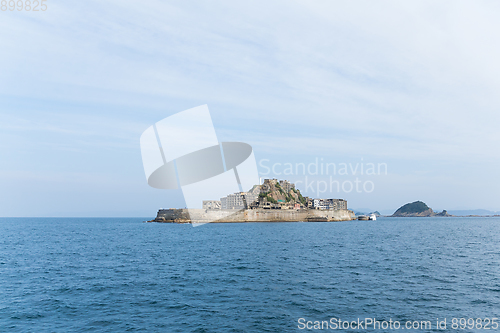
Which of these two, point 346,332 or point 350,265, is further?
point 350,265

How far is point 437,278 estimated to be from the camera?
110 feet

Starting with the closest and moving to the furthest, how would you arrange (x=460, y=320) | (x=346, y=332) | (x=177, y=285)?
(x=346, y=332) → (x=460, y=320) → (x=177, y=285)

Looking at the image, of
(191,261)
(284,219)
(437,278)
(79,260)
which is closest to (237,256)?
(191,261)

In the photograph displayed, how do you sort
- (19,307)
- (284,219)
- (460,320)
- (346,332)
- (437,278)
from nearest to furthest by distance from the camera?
(346,332) → (460,320) → (19,307) → (437,278) → (284,219)

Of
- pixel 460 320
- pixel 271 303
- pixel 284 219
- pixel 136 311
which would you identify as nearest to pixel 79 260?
pixel 136 311

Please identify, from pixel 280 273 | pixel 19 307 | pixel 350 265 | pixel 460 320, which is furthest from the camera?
pixel 350 265

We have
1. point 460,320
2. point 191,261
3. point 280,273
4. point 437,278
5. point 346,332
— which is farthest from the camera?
point 191,261

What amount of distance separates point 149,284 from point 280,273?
14.8 metres

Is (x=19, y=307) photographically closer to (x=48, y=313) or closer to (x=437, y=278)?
(x=48, y=313)

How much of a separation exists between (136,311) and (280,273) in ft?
59.3

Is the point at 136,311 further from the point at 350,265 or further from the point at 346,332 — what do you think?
the point at 350,265

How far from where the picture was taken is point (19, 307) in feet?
79.2

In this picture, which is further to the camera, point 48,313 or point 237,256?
point 237,256

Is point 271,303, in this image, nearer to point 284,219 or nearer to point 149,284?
point 149,284
